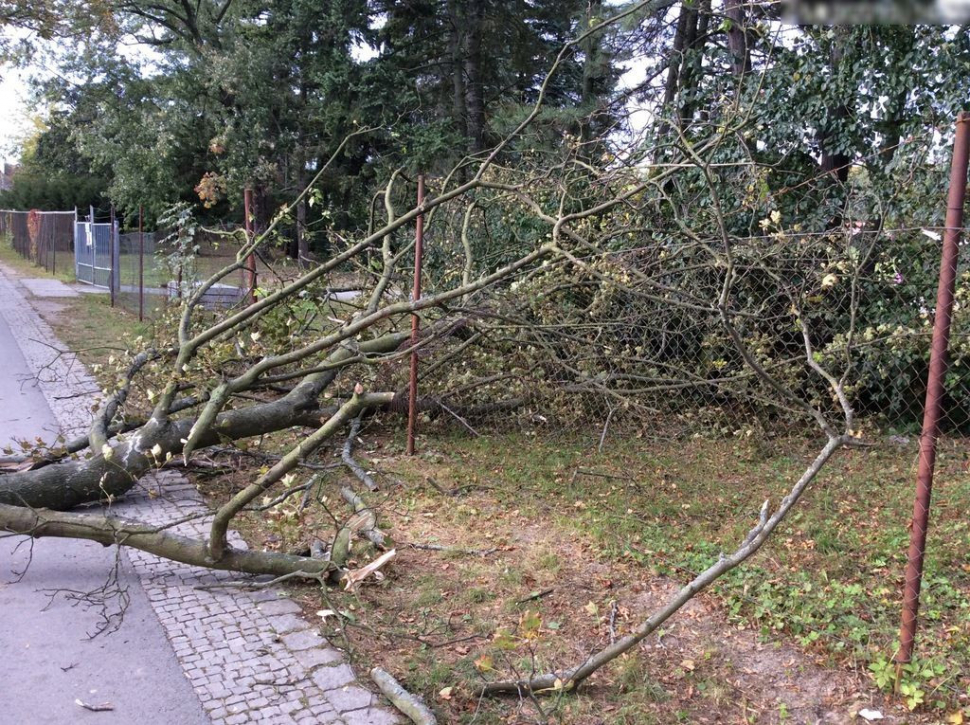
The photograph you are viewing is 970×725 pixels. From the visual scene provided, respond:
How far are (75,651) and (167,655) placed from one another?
418 millimetres

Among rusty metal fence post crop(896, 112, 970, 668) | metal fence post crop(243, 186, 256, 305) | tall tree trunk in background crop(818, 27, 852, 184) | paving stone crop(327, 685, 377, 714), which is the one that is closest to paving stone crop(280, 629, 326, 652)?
paving stone crop(327, 685, 377, 714)

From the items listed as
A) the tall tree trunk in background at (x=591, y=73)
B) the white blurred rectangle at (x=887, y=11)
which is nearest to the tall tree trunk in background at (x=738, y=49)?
the tall tree trunk in background at (x=591, y=73)

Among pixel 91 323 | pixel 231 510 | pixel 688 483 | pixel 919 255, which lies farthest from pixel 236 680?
pixel 91 323

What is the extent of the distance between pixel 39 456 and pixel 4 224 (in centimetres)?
3873

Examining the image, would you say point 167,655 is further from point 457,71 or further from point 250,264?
point 457,71

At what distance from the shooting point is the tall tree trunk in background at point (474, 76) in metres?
20.3

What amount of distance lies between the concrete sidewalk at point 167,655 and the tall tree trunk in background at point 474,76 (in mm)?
17318

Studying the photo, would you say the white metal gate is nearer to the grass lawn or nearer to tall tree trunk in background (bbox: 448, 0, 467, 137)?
tall tree trunk in background (bbox: 448, 0, 467, 137)

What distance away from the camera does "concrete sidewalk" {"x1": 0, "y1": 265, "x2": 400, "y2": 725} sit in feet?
10.3

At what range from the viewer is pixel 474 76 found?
2105cm

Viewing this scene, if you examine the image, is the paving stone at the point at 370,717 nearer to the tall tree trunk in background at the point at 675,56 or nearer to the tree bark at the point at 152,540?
the tree bark at the point at 152,540

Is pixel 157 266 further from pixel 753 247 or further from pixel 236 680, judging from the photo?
pixel 236 680

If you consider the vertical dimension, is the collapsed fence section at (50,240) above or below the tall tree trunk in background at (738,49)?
below

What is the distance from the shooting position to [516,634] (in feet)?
12.2
